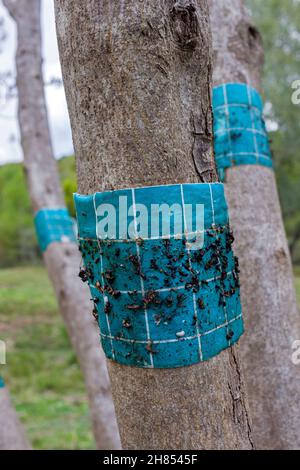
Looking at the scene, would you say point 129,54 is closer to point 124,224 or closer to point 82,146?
point 82,146

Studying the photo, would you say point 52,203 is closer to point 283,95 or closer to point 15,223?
point 283,95

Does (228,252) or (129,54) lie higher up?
(129,54)

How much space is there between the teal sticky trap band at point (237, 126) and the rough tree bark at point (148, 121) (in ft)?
2.43

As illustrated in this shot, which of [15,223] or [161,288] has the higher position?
[15,223]

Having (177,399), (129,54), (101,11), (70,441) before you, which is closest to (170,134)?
(129,54)

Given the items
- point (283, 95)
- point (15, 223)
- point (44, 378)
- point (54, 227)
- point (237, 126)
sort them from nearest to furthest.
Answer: point (237, 126), point (54, 227), point (44, 378), point (283, 95), point (15, 223)

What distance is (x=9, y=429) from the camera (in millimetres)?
2328

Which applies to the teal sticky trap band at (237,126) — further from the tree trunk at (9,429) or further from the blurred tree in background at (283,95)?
the blurred tree in background at (283,95)

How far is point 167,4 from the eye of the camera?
35.8 inches

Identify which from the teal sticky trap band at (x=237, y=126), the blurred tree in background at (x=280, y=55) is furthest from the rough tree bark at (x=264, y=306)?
the blurred tree in background at (x=280, y=55)

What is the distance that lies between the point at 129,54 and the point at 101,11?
105 millimetres

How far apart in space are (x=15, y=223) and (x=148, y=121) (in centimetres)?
2778

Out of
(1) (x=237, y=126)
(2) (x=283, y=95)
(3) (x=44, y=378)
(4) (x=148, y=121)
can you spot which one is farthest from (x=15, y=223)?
(4) (x=148, y=121)

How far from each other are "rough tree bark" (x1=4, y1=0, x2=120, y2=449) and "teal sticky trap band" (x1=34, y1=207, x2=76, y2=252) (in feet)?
0.16
